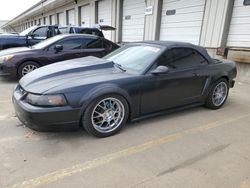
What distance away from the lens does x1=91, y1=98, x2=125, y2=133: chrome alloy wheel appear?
3.23 m

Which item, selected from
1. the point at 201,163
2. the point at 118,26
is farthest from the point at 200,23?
the point at 201,163

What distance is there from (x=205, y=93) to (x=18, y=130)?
335cm

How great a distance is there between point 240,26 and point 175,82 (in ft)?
17.3

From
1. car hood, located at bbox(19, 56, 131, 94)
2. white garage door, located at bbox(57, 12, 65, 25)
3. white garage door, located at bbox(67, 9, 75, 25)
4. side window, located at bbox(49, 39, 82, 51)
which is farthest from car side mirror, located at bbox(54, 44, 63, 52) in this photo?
white garage door, located at bbox(57, 12, 65, 25)

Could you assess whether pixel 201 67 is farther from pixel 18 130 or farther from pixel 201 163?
pixel 18 130

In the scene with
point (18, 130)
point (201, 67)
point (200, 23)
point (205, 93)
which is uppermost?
point (200, 23)

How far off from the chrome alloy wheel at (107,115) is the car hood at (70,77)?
Result: 34 cm

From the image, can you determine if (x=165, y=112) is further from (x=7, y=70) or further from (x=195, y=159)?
(x=7, y=70)

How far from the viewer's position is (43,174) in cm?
246

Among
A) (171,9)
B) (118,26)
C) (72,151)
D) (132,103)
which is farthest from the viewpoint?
(118,26)

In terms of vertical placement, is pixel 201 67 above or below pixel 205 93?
above

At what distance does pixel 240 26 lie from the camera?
7660mm

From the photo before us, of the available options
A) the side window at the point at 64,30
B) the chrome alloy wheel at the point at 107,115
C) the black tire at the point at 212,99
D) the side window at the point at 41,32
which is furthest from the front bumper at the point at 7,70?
the black tire at the point at 212,99

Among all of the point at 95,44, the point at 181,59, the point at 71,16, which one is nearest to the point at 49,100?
the point at 181,59
